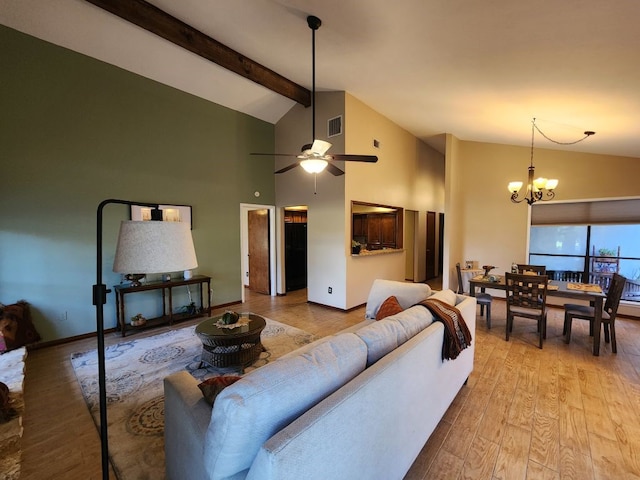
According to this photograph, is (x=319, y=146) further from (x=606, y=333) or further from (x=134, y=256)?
(x=606, y=333)

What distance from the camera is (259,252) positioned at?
6.77 metres

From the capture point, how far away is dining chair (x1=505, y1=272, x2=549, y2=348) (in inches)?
139

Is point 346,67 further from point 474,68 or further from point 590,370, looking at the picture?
point 590,370

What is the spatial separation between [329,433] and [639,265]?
638cm

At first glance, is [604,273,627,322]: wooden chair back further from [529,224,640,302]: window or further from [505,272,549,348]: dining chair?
[529,224,640,302]: window

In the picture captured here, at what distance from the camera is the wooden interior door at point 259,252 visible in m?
6.56

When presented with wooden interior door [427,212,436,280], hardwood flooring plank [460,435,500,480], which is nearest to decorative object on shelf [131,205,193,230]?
hardwood flooring plank [460,435,500,480]

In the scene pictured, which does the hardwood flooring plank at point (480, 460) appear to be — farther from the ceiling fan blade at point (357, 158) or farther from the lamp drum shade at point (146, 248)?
the ceiling fan blade at point (357, 158)

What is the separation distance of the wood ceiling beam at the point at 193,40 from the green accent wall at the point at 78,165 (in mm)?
1167

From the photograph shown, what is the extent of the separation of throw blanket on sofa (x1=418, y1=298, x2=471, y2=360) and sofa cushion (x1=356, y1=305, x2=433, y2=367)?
9 cm

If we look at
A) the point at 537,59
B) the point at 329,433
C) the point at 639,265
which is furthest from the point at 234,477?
the point at 639,265

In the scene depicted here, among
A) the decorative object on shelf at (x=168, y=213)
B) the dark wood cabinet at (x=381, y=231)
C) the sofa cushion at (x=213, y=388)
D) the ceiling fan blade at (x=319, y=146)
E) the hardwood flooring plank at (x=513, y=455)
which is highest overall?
the ceiling fan blade at (x=319, y=146)

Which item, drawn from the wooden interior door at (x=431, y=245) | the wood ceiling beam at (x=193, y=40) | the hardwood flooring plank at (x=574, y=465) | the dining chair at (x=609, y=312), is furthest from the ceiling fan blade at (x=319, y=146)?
the wooden interior door at (x=431, y=245)

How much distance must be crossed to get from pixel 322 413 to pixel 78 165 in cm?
467
